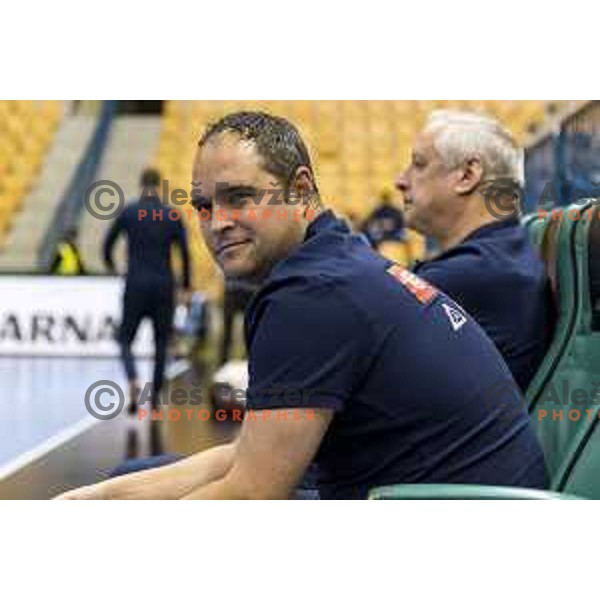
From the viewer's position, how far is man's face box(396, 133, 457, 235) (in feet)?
6.11

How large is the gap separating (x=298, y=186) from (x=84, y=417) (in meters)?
3.99

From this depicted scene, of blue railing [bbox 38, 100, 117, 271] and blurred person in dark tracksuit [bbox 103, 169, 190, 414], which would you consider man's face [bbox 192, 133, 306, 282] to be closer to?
blurred person in dark tracksuit [bbox 103, 169, 190, 414]

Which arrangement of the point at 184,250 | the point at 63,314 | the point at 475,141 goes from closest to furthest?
the point at 475,141
the point at 184,250
the point at 63,314

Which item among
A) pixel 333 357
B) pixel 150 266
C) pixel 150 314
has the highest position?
pixel 333 357

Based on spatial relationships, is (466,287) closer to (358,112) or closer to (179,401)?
(179,401)

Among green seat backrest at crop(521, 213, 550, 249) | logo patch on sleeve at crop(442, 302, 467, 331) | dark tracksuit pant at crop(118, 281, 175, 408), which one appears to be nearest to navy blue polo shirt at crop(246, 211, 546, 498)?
logo patch on sleeve at crop(442, 302, 467, 331)

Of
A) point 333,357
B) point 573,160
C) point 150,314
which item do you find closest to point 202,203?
point 333,357

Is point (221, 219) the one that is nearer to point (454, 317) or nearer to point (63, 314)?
point (454, 317)

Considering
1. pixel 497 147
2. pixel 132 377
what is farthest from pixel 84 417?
pixel 497 147

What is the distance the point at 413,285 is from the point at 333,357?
0.14 meters

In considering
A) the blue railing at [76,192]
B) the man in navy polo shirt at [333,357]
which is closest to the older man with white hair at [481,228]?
the man in navy polo shirt at [333,357]

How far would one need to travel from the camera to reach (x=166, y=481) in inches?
58.0

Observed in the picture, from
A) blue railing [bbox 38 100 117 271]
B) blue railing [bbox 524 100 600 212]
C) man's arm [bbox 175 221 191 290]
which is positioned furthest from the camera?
blue railing [bbox 38 100 117 271]
